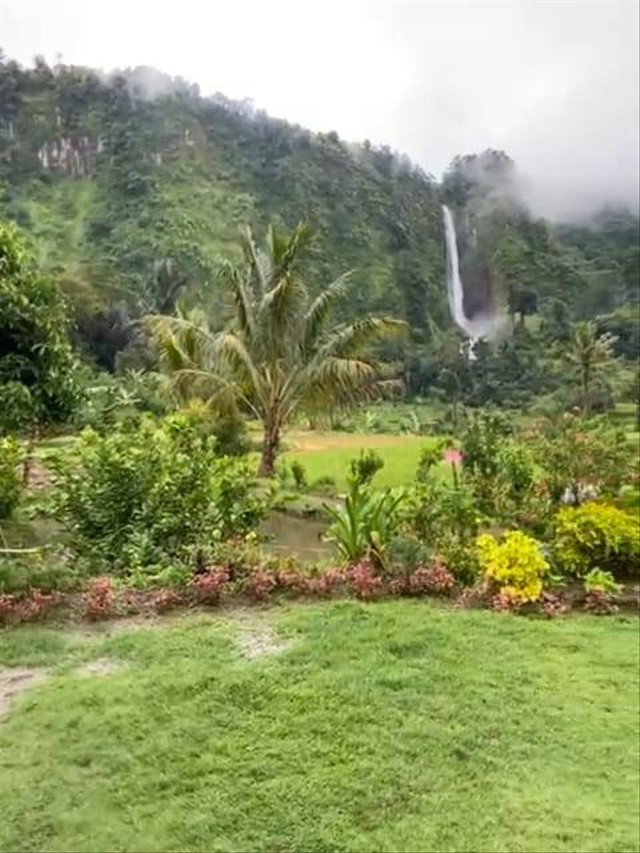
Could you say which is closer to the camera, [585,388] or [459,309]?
[585,388]

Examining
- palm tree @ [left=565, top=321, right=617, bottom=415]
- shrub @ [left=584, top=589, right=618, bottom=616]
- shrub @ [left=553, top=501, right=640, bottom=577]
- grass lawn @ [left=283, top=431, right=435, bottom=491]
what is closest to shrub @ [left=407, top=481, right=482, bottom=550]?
shrub @ [left=553, top=501, right=640, bottom=577]

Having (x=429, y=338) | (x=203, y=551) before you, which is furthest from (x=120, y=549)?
(x=429, y=338)

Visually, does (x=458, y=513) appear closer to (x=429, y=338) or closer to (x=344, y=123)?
(x=429, y=338)

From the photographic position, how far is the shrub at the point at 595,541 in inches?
177

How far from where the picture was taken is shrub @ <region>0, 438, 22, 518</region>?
564cm

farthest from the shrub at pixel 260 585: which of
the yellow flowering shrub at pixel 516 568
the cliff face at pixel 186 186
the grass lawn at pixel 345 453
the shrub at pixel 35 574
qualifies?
the cliff face at pixel 186 186

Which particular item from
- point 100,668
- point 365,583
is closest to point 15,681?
point 100,668

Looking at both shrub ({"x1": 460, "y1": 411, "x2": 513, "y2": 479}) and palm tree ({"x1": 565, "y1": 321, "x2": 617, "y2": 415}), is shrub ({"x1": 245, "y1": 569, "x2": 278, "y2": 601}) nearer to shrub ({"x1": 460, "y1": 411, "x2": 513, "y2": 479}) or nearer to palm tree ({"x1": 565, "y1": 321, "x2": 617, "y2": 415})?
shrub ({"x1": 460, "y1": 411, "x2": 513, "y2": 479})

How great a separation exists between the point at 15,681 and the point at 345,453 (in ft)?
32.0

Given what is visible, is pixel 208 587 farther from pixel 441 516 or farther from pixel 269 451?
pixel 269 451

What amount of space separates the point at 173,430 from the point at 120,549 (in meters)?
1.29

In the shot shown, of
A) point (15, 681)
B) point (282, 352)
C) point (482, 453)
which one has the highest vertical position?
point (282, 352)

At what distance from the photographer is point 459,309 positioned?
3591cm

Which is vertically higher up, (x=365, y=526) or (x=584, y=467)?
(x=584, y=467)
